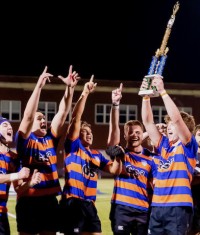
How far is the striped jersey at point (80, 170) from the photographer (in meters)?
6.74

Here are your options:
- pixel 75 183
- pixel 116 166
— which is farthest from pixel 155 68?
A: pixel 75 183

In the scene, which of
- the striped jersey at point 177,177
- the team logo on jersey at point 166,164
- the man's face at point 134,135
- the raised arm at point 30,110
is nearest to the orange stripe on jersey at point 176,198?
the striped jersey at point 177,177

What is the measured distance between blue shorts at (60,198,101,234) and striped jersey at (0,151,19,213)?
0.80m

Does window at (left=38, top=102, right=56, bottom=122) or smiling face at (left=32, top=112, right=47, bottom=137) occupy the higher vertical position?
smiling face at (left=32, top=112, right=47, bottom=137)

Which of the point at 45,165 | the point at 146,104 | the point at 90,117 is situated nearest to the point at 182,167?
the point at 146,104

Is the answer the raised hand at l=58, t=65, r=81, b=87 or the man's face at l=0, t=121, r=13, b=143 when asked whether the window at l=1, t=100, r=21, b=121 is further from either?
the man's face at l=0, t=121, r=13, b=143

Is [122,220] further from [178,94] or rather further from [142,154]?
[178,94]

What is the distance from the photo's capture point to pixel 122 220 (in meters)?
6.78

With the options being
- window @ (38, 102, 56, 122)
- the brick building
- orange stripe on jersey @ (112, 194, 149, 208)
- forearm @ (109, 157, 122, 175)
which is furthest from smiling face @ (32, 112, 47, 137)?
window @ (38, 102, 56, 122)

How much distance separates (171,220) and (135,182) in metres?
1.07

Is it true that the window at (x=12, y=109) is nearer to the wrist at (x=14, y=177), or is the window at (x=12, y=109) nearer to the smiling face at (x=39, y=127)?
the smiling face at (x=39, y=127)

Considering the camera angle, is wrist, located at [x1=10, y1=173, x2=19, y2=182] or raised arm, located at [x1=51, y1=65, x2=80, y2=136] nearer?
wrist, located at [x1=10, y1=173, x2=19, y2=182]

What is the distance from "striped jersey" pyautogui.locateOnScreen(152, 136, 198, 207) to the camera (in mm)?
5934

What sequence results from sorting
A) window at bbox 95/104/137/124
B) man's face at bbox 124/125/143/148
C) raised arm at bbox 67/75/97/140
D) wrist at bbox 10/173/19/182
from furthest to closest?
window at bbox 95/104/137/124, man's face at bbox 124/125/143/148, raised arm at bbox 67/75/97/140, wrist at bbox 10/173/19/182
